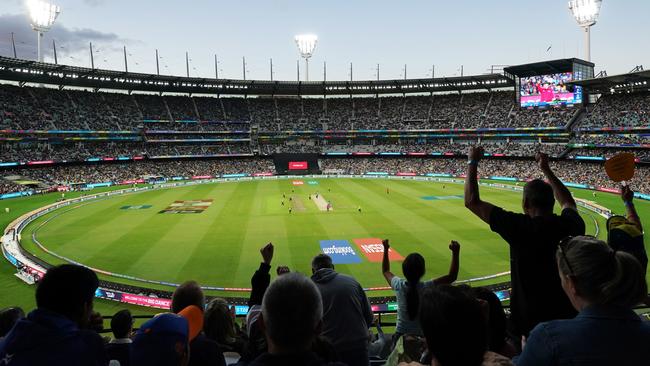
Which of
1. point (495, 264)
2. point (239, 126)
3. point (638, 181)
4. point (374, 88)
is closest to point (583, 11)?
point (638, 181)

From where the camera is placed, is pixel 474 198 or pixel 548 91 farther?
pixel 548 91

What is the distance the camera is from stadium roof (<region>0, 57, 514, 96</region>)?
235 ft

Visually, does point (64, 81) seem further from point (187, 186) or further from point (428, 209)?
point (428, 209)

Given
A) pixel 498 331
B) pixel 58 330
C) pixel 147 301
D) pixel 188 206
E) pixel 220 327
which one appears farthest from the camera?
pixel 188 206

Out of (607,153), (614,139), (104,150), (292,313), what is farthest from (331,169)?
(292,313)

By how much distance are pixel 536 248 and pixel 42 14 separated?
280ft

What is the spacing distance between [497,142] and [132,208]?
74445 millimetres

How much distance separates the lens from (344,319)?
16.1 ft

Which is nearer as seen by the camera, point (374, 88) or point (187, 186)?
point (187, 186)

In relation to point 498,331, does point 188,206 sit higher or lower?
lower

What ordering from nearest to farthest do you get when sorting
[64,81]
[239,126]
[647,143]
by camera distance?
[647,143] < [64,81] < [239,126]

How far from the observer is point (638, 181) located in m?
56.7

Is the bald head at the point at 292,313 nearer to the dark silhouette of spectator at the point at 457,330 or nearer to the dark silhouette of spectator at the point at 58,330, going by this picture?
the dark silhouette of spectator at the point at 457,330

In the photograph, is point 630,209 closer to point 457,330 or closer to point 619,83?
point 457,330
